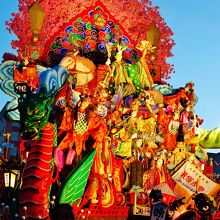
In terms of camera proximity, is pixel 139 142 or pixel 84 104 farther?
pixel 139 142

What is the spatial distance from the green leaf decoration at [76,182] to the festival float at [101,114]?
0.10ft

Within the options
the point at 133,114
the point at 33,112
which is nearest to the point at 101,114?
the point at 133,114

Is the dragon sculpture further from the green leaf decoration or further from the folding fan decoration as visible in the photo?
the folding fan decoration

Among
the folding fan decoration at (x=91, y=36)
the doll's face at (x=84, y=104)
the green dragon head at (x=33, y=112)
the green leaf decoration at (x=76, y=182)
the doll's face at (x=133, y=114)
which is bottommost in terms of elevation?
the green leaf decoration at (x=76, y=182)

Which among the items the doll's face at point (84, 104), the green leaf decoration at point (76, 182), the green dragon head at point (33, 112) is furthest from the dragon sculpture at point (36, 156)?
the doll's face at point (84, 104)

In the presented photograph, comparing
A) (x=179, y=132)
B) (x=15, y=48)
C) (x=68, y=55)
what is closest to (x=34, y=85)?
(x=68, y=55)

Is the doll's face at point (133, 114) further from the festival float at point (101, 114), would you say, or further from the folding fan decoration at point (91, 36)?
the folding fan decoration at point (91, 36)

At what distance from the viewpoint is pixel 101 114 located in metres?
15.6

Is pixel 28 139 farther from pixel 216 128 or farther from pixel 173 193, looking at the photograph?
pixel 216 128

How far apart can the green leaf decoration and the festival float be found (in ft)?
0.10

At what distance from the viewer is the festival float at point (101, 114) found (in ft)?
42.3

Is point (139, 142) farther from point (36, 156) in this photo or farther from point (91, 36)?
point (36, 156)

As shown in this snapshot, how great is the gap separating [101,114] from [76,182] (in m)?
2.97

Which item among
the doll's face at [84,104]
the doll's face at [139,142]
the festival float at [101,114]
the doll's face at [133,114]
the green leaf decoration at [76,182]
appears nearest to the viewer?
the festival float at [101,114]
